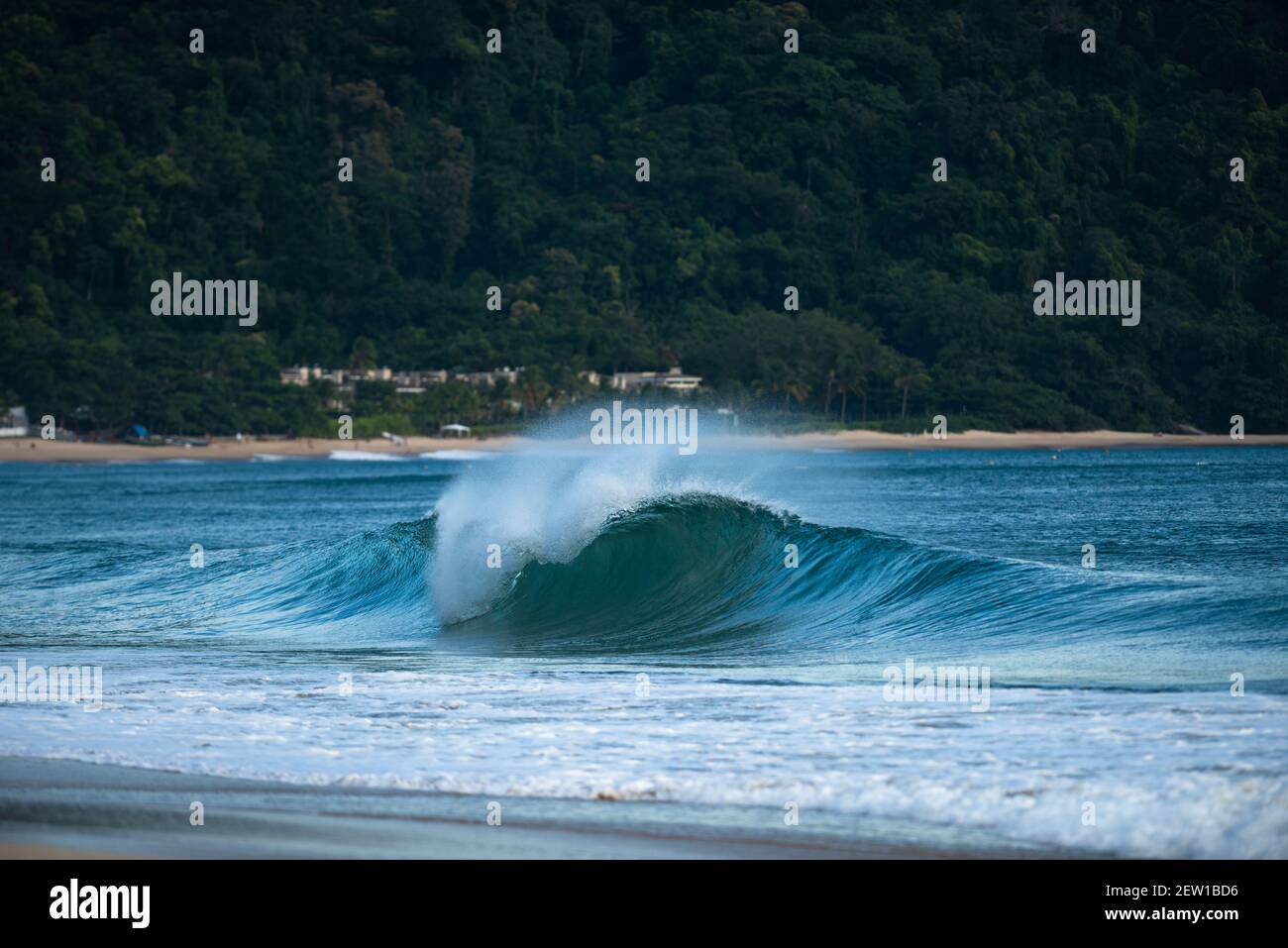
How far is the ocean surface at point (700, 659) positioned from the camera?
9.08 m

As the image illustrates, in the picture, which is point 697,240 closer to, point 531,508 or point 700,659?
point 531,508

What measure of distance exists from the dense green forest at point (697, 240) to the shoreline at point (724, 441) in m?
3.57

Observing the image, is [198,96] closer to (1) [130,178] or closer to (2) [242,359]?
(1) [130,178]

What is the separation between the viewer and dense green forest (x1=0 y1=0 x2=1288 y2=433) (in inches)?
5817

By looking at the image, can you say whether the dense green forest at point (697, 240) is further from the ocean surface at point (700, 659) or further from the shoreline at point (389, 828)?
the shoreline at point (389, 828)

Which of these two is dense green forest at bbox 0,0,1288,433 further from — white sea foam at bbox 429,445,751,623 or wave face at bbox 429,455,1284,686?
wave face at bbox 429,455,1284,686

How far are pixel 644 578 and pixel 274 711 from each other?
30.3 ft

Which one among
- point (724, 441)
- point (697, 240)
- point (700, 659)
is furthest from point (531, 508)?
point (697, 240)

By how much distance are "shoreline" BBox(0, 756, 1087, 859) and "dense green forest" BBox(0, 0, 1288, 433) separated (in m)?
136

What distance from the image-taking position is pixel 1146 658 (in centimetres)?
1376

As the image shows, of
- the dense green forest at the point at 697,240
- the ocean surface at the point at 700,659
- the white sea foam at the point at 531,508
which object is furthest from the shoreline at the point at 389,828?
the dense green forest at the point at 697,240

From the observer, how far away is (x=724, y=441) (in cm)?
12756

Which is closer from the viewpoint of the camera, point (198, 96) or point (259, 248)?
point (259, 248)
